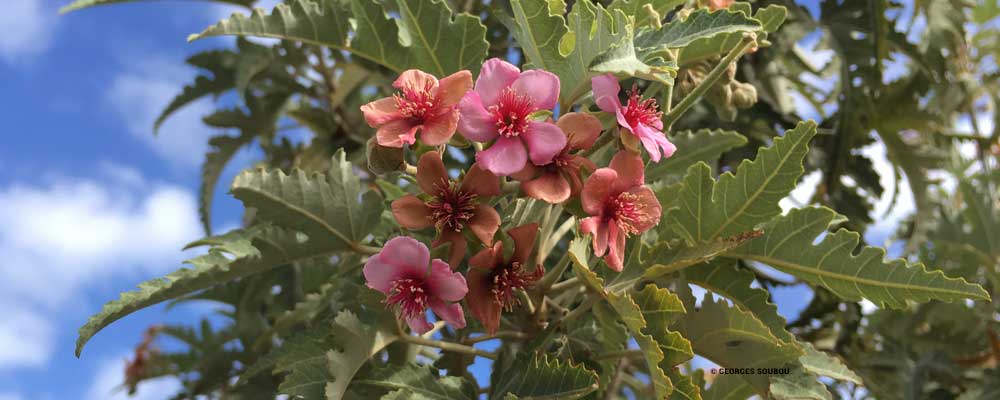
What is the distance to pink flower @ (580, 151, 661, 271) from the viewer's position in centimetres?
99

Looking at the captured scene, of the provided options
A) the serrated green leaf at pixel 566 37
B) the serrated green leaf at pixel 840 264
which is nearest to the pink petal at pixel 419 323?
the serrated green leaf at pixel 566 37

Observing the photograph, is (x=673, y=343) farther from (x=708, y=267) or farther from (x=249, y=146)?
(x=249, y=146)

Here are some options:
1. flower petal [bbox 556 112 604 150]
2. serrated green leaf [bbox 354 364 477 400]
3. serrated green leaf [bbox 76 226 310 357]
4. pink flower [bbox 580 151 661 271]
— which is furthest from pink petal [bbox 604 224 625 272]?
serrated green leaf [bbox 76 226 310 357]

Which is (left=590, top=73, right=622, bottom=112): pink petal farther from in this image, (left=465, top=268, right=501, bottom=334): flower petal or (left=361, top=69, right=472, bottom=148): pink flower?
(left=465, top=268, right=501, bottom=334): flower petal

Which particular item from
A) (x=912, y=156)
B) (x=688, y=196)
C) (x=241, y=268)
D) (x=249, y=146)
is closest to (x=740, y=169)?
(x=688, y=196)

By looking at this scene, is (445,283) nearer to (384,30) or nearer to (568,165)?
(568,165)

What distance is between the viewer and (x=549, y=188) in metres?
0.97

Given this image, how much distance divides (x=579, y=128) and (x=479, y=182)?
0.45 feet

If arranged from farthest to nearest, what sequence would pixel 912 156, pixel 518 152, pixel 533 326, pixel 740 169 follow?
pixel 912 156, pixel 533 326, pixel 740 169, pixel 518 152

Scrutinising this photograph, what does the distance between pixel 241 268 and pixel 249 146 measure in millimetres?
1270

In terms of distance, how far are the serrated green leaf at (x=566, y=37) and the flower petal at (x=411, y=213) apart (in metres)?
0.24

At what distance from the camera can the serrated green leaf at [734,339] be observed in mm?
1104

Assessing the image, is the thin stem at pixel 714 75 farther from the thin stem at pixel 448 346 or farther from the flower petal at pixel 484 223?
the thin stem at pixel 448 346

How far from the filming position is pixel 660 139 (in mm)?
1017
